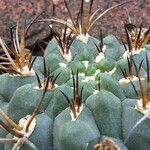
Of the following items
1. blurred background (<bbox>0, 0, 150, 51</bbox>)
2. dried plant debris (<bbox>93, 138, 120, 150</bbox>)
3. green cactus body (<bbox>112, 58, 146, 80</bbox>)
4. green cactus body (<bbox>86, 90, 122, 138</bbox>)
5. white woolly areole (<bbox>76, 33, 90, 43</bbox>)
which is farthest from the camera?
blurred background (<bbox>0, 0, 150, 51</bbox>)

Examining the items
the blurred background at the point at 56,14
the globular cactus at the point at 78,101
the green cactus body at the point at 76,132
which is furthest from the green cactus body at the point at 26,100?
the blurred background at the point at 56,14

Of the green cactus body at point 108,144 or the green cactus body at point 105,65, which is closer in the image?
the green cactus body at point 108,144

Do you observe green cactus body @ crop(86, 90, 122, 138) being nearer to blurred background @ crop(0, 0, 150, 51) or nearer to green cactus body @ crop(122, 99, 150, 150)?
green cactus body @ crop(122, 99, 150, 150)

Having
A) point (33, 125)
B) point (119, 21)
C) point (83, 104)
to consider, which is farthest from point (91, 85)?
Answer: point (119, 21)

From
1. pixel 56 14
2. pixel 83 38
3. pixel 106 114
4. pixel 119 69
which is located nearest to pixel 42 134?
pixel 106 114

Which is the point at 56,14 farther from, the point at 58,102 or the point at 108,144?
the point at 108,144

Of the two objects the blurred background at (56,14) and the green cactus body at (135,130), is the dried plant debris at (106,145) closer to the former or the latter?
the green cactus body at (135,130)

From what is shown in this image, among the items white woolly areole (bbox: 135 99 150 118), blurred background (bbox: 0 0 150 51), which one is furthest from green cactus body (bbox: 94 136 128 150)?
blurred background (bbox: 0 0 150 51)
